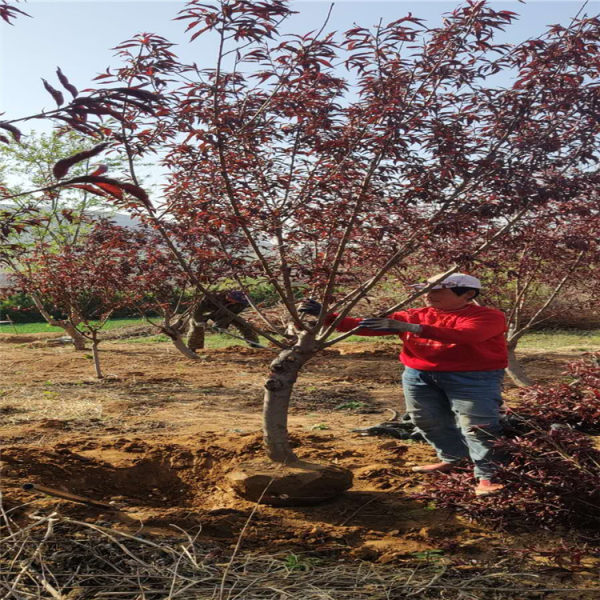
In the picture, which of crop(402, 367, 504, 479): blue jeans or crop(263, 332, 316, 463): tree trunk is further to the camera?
crop(263, 332, 316, 463): tree trunk

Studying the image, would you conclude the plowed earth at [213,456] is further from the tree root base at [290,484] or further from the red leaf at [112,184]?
the red leaf at [112,184]

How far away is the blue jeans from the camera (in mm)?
4254

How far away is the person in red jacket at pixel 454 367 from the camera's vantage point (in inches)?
171

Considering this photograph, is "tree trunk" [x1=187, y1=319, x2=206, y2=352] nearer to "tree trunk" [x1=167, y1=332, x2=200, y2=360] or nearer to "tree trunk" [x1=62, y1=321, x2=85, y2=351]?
"tree trunk" [x1=167, y1=332, x2=200, y2=360]

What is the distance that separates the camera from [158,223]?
4699 millimetres

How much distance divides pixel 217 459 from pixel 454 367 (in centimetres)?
201

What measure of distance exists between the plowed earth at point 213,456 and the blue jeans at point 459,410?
0.23 meters

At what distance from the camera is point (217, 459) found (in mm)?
5195

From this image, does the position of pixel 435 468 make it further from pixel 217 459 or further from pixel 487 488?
pixel 217 459

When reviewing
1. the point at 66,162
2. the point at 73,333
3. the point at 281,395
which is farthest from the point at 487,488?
the point at 73,333

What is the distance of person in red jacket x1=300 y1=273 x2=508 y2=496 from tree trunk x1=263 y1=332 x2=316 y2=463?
0.96ft

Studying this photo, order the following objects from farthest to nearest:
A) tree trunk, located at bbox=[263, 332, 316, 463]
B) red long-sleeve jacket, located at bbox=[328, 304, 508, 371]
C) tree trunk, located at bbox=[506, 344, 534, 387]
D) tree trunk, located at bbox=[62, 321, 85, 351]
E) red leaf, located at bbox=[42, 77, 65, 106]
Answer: tree trunk, located at bbox=[62, 321, 85, 351]
tree trunk, located at bbox=[506, 344, 534, 387]
tree trunk, located at bbox=[263, 332, 316, 463]
red long-sleeve jacket, located at bbox=[328, 304, 508, 371]
red leaf, located at bbox=[42, 77, 65, 106]

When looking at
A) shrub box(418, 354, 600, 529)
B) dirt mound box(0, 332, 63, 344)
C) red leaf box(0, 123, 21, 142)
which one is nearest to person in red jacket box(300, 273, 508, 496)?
shrub box(418, 354, 600, 529)

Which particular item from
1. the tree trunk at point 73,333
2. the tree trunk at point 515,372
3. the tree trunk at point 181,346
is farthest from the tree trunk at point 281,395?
the tree trunk at point 73,333
